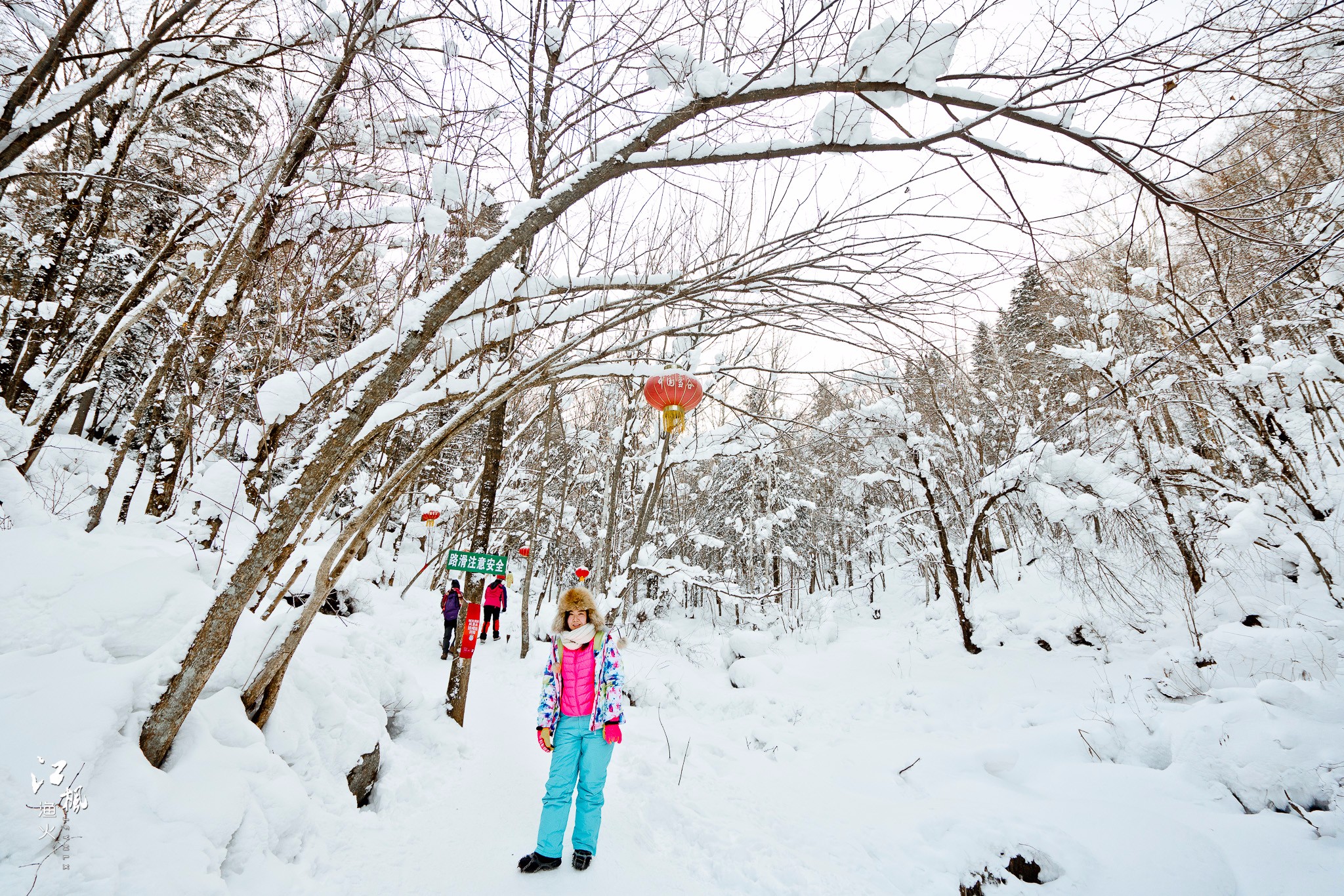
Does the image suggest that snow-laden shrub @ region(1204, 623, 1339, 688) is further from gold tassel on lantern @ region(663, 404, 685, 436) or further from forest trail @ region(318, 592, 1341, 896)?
gold tassel on lantern @ region(663, 404, 685, 436)

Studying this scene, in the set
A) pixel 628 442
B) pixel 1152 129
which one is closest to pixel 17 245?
pixel 628 442

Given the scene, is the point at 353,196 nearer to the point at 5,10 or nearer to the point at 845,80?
the point at 5,10

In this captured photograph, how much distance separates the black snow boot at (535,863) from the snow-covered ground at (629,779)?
0.06m

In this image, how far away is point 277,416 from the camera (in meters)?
2.68

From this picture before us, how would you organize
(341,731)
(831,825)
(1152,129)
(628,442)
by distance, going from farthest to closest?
(628,442) → (831,825) → (341,731) → (1152,129)

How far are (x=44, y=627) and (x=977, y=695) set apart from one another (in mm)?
9354

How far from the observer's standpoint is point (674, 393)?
3.61 meters

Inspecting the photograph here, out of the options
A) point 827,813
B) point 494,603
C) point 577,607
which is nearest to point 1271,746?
point 827,813

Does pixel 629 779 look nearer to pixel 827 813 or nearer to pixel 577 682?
pixel 827 813

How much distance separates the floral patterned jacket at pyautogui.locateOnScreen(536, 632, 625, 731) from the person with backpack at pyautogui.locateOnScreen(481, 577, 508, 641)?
25.4 feet

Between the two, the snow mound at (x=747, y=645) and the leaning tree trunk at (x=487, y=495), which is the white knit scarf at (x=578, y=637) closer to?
the leaning tree trunk at (x=487, y=495)

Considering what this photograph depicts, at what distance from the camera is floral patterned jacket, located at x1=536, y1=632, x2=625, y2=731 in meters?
2.87

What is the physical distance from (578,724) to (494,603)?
802cm

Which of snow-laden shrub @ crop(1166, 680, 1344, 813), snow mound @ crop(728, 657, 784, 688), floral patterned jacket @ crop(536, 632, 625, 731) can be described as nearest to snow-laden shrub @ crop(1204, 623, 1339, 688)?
snow-laden shrub @ crop(1166, 680, 1344, 813)
